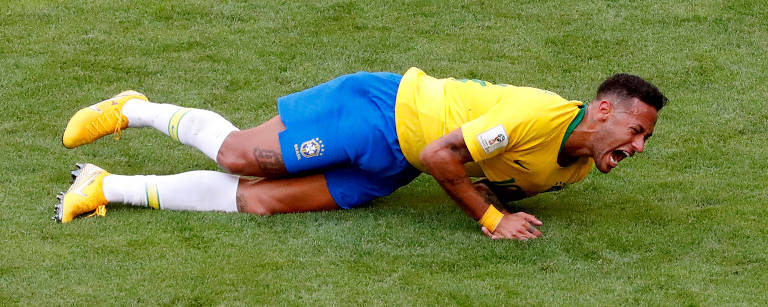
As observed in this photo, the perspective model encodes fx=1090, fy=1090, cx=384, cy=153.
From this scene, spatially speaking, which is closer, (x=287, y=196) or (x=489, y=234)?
(x=489, y=234)

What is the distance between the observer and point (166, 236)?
5246 millimetres

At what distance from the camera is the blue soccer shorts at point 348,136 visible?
5.47 metres

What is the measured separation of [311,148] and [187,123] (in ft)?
2.47

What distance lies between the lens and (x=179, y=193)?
5.67 m

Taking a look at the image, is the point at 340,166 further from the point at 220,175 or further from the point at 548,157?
the point at 548,157

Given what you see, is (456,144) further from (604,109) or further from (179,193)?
(179,193)

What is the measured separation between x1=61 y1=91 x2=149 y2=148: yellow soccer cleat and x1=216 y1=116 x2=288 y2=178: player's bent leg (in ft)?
2.31

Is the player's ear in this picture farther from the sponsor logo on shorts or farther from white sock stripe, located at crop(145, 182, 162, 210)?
white sock stripe, located at crop(145, 182, 162, 210)

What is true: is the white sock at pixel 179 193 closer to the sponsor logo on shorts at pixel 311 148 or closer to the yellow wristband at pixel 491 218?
the sponsor logo on shorts at pixel 311 148

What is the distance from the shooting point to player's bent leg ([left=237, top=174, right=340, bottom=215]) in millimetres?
5637

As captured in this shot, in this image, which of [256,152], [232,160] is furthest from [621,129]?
[232,160]

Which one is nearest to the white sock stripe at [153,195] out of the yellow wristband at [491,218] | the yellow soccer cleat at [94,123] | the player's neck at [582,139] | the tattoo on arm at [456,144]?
the yellow soccer cleat at [94,123]

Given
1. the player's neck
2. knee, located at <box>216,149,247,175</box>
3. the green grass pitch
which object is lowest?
the green grass pitch

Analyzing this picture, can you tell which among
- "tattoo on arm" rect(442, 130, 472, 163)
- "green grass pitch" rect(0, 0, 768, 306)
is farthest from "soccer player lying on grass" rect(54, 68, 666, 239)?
"green grass pitch" rect(0, 0, 768, 306)
